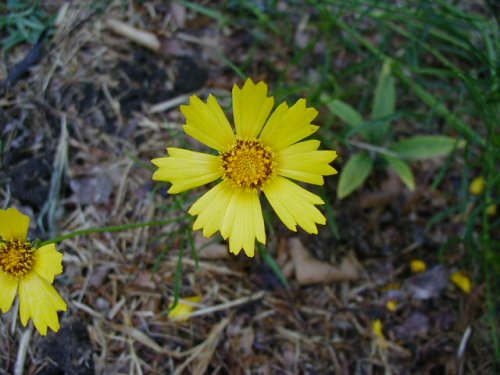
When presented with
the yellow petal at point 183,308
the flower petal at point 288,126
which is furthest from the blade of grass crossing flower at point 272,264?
the flower petal at point 288,126

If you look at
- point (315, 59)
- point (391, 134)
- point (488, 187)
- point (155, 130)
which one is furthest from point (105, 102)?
point (488, 187)

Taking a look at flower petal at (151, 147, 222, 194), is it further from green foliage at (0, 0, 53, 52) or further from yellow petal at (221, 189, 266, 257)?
green foliage at (0, 0, 53, 52)

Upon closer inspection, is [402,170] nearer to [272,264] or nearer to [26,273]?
[272,264]

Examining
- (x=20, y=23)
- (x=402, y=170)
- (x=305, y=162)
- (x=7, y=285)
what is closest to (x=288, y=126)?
(x=305, y=162)

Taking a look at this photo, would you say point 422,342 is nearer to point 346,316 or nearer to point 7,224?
point 346,316

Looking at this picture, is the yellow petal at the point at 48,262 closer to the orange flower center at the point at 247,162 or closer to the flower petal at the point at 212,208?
the flower petal at the point at 212,208
